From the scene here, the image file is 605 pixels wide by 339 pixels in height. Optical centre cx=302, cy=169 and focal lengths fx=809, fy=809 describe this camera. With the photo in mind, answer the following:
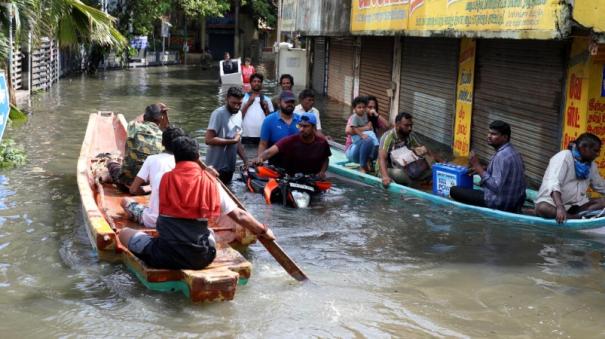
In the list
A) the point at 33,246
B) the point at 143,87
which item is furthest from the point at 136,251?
the point at 143,87

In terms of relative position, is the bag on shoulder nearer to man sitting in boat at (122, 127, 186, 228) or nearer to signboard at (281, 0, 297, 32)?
man sitting in boat at (122, 127, 186, 228)

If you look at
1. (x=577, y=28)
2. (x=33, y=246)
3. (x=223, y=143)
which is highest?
(x=577, y=28)

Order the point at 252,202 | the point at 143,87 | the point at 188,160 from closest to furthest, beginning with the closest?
the point at 188,160 → the point at 252,202 → the point at 143,87

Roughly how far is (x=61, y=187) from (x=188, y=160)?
5.35 metres

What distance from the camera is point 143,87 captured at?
2905cm

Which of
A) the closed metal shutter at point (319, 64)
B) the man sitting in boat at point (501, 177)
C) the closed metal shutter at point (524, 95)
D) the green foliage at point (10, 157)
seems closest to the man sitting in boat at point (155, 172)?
the man sitting in boat at point (501, 177)

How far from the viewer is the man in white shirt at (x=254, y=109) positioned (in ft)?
41.5

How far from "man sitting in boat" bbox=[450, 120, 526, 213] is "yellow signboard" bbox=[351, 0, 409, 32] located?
5904mm

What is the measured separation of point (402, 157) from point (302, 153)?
4.77 ft

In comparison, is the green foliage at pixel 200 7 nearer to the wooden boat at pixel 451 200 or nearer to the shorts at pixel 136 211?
the wooden boat at pixel 451 200

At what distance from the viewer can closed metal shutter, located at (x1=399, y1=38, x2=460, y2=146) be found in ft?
52.1

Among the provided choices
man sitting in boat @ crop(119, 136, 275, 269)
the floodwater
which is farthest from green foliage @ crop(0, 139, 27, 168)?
man sitting in boat @ crop(119, 136, 275, 269)

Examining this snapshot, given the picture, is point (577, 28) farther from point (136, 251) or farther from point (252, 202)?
point (136, 251)

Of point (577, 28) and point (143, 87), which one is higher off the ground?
point (577, 28)
